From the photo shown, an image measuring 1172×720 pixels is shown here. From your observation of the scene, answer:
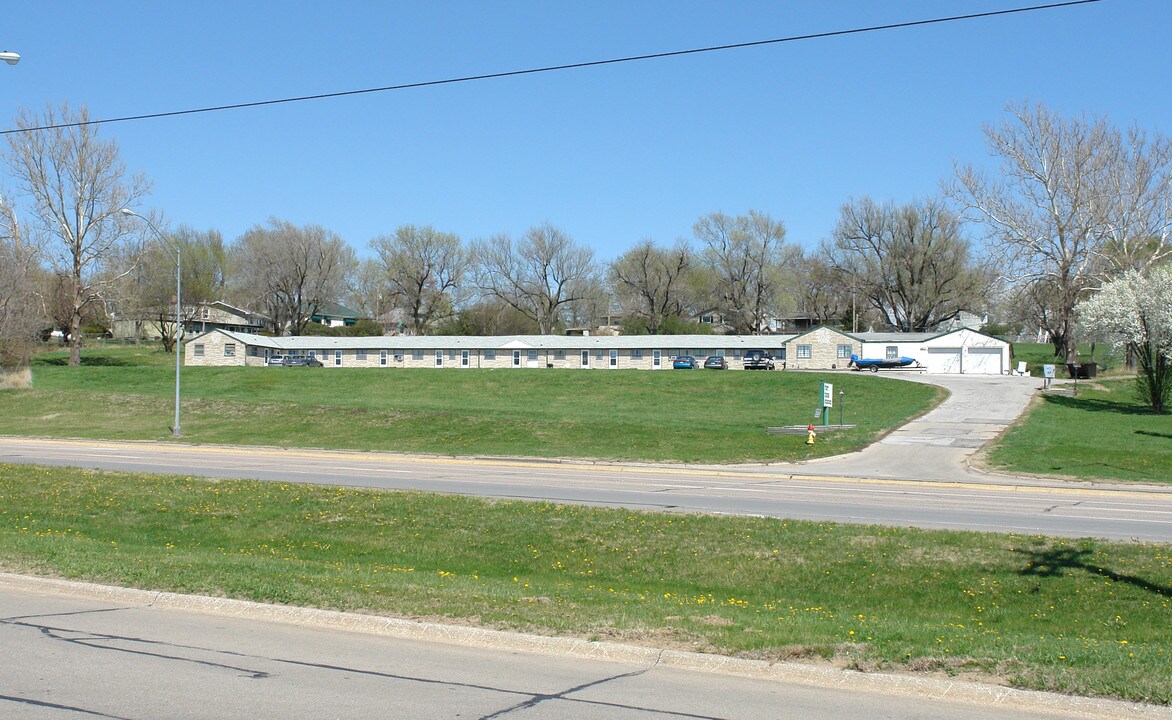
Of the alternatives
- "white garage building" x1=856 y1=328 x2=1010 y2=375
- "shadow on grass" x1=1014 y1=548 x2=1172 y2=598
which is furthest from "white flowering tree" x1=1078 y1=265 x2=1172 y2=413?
"shadow on grass" x1=1014 y1=548 x2=1172 y2=598

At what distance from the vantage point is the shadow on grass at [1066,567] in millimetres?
12509

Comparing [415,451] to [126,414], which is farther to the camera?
[126,414]

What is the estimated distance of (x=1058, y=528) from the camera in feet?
55.9

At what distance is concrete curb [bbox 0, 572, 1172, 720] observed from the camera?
22.7 feet

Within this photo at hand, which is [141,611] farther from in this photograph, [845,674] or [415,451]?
[415,451]

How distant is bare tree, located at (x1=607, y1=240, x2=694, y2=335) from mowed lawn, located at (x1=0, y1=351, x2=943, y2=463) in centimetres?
4745

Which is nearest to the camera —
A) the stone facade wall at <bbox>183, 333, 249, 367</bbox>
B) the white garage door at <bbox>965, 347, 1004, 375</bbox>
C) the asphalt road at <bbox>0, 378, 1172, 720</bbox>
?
the asphalt road at <bbox>0, 378, 1172, 720</bbox>

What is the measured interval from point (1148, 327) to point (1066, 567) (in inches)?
1661

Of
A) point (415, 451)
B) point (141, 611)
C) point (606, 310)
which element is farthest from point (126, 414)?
point (606, 310)

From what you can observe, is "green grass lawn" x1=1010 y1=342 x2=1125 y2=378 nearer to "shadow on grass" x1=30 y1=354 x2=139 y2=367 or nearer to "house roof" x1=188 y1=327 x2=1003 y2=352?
"house roof" x1=188 y1=327 x2=1003 y2=352

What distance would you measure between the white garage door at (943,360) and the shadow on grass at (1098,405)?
24.7m

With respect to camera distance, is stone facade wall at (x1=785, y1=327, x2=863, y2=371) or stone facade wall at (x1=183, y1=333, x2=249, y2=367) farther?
stone facade wall at (x1=183, y1=333, x2=249, y2=367)

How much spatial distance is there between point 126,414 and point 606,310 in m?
83.7

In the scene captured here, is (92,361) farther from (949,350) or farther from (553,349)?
(949,350)
